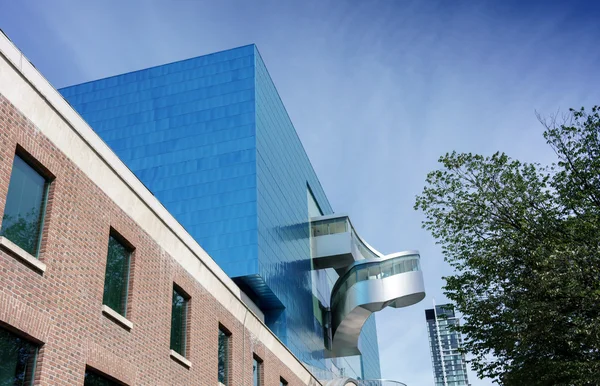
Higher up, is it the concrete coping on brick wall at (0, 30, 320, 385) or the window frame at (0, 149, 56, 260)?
the concrete coping on brick wall at (0, 30, 320, 385)

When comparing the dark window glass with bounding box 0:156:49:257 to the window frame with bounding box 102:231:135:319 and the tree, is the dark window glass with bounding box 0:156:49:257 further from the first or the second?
the tree

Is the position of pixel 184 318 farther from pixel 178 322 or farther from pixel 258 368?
pixel 258 368

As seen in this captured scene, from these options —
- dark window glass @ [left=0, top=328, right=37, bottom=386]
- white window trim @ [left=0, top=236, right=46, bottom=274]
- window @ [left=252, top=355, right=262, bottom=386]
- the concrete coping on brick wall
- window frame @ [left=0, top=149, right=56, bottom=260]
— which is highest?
the concrete coping on brick wall

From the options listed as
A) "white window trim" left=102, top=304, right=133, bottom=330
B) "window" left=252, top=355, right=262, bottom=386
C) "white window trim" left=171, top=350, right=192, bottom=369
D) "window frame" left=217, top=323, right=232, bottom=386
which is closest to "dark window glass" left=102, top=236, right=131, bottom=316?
"white window trim" left=102, top=304, right=133, bottom=330

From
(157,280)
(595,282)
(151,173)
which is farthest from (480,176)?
(151,173)

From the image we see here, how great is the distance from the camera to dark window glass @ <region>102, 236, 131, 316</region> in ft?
48.3

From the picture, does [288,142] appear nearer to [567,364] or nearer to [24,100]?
[567,364]

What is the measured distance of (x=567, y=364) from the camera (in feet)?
71.2

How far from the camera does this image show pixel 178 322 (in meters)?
18.1

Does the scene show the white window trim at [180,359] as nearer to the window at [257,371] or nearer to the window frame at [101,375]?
the window frame at [101,375]

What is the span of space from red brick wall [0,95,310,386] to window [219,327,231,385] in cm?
207

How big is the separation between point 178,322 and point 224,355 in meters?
3.75

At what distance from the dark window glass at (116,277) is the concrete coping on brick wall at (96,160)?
39.1 inches

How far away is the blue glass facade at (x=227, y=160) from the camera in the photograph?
1444 inches
